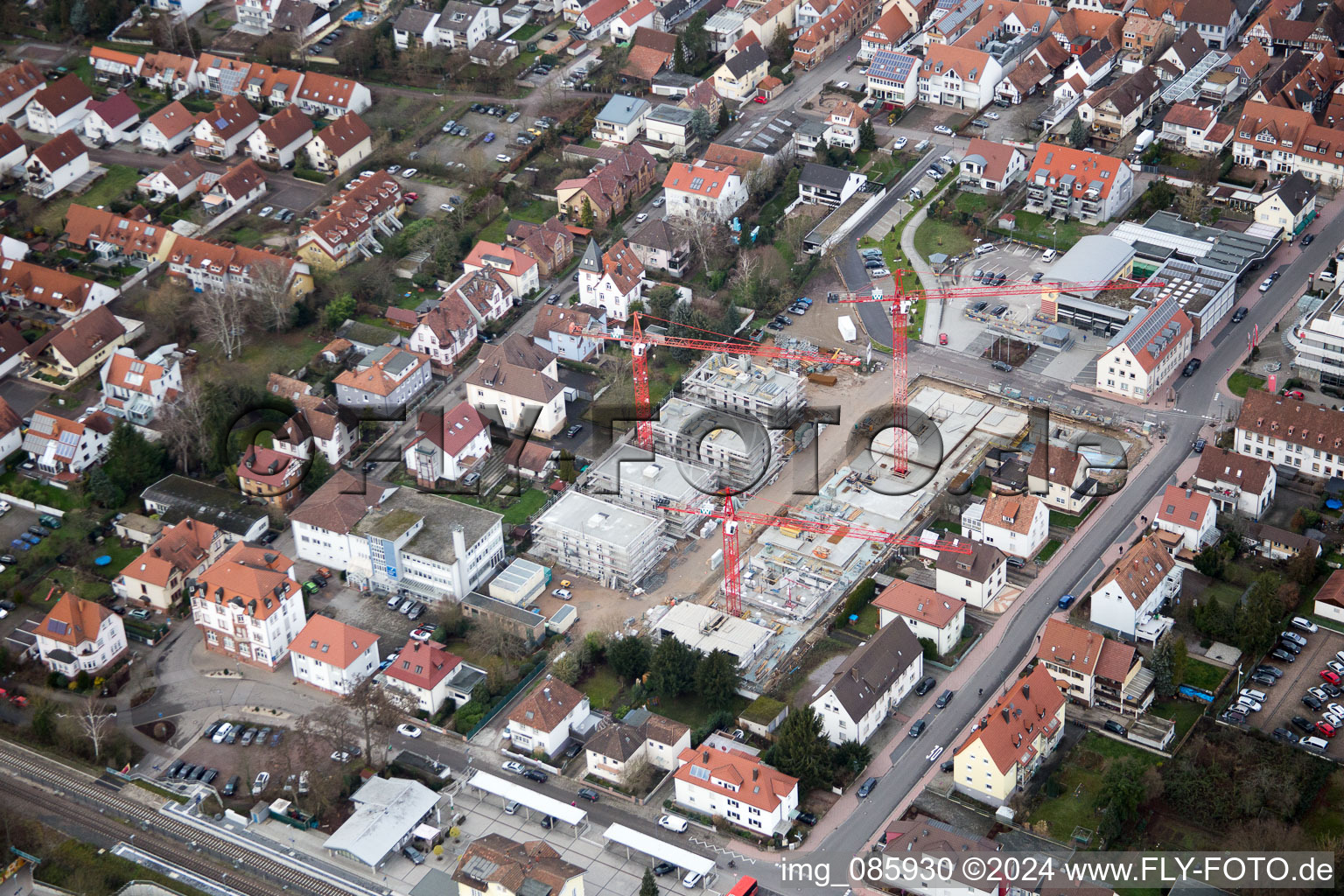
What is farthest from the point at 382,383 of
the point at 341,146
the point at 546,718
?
the point at 341,146

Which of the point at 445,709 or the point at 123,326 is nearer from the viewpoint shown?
the point at 445,709

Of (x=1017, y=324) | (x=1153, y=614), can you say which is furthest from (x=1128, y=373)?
(x=1153, y=614)

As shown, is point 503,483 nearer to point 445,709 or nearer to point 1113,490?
point 445,709

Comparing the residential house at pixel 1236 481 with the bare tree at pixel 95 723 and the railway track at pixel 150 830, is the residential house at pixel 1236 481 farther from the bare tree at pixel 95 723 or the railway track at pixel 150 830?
the bare tree at pixel 95 723

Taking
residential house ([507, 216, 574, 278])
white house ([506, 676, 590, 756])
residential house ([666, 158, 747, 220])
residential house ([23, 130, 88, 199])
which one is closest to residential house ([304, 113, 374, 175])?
residential house ([23, 130, 88, 199])

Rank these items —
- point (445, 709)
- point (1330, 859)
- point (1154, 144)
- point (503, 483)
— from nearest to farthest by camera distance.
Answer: point (1330, 859) → point (445, 709) → point (503, 483) → point (1154, 144)

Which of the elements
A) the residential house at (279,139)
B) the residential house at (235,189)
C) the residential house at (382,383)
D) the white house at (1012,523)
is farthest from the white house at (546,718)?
the residential house at (279,139)

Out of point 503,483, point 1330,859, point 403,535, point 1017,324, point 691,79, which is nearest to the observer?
point 1330,859

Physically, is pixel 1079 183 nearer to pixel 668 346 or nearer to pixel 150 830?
pixel 668 346
